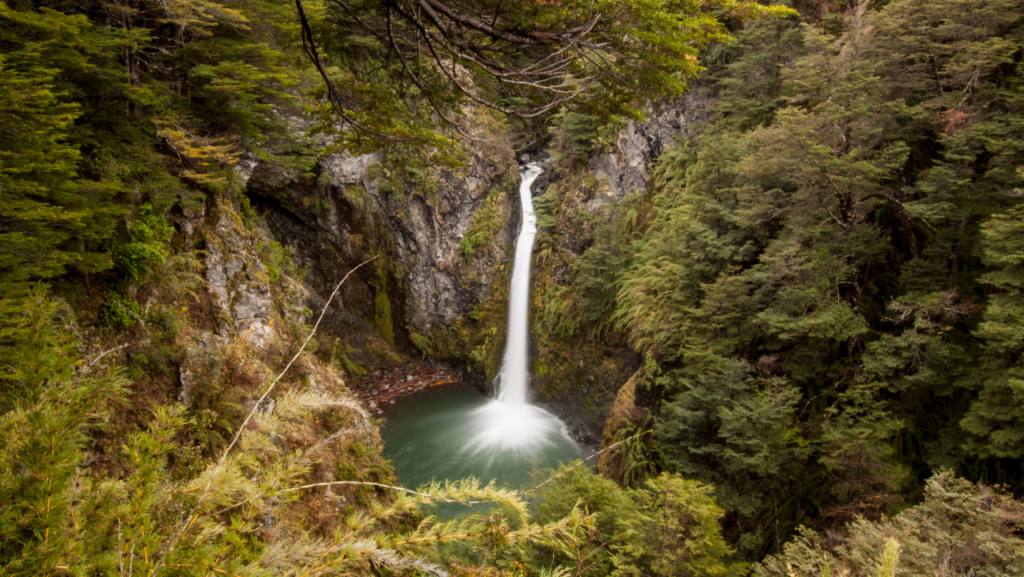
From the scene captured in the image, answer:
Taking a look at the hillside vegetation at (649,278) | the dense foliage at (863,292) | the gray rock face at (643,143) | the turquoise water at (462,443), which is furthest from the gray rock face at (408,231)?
the dense foliage at (863,292)

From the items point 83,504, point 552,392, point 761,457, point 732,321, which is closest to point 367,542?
point 83,504

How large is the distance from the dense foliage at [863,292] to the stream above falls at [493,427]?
4601 millimetres

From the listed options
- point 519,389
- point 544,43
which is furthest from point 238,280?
point 519,389

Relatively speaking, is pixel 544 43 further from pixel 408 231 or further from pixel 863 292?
pixel 408 231

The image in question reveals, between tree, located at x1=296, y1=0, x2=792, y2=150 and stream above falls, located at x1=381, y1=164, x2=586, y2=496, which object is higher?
tree, located at x1=296, y1=0, x2=792, y2=150

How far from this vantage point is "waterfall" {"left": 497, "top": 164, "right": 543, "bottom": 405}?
15.5m

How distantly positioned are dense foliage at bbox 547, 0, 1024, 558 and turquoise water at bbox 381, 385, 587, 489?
4360 millimetres

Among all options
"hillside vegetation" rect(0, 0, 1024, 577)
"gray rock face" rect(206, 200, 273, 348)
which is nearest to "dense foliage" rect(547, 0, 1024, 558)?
"hillside vegetation" rect(0, 0, 1024, 577)

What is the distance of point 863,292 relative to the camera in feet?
25.3

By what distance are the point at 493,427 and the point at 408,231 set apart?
866 centimetres

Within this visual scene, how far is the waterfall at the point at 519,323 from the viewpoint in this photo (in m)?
15.5

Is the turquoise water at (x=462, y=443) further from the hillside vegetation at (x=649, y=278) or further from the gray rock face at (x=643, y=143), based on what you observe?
the gray rock face at (x=643, y=143)

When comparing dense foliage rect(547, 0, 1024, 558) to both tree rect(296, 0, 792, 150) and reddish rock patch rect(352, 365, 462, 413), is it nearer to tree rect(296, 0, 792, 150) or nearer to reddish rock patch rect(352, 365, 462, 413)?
tree rect(296, 0, 792, 150)

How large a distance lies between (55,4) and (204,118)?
7.22ft
